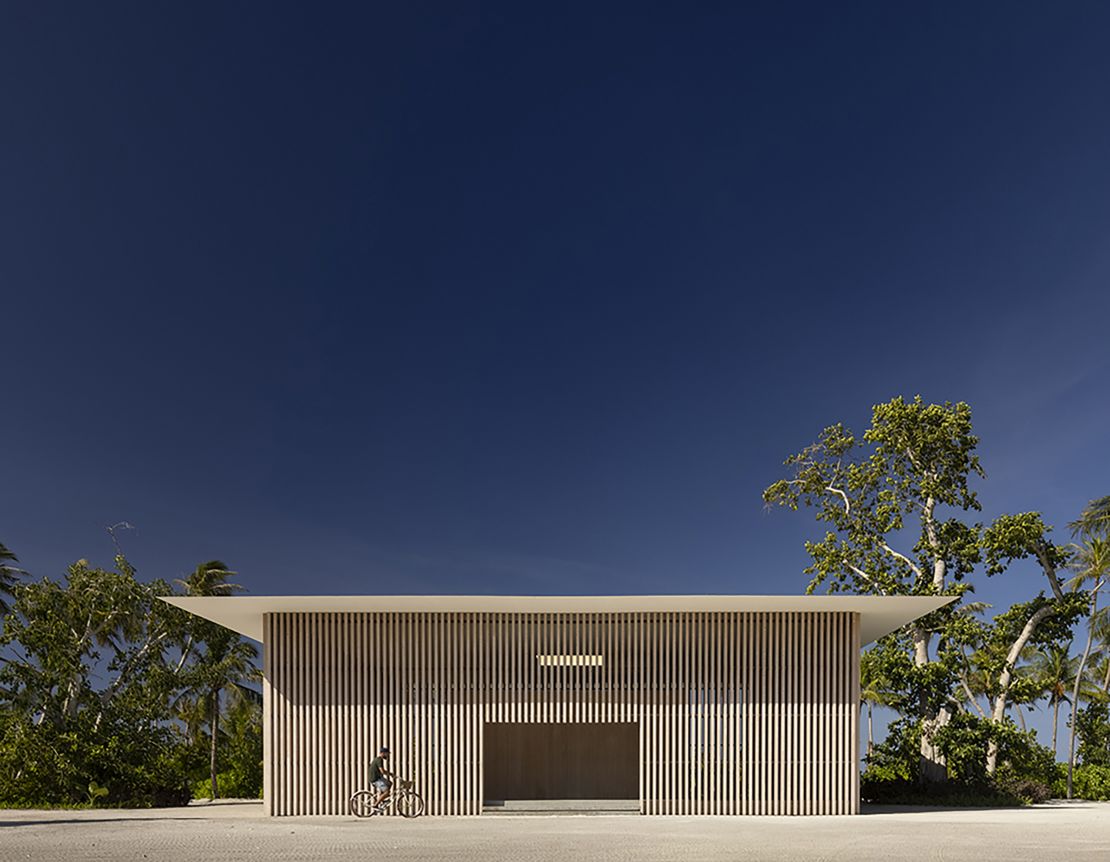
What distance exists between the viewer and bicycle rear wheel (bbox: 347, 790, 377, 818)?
17.0 meters

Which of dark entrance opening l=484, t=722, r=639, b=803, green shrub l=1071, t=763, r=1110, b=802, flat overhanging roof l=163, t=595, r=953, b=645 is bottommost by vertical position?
green shrub l=1071, t=763, r=1110, b=802

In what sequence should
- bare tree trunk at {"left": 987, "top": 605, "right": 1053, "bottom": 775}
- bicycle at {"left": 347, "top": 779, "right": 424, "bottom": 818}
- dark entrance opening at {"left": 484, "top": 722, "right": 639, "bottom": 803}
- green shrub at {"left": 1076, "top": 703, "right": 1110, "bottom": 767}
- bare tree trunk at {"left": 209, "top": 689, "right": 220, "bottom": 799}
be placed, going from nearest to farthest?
bicycle at {"left": 347, "top": 779, "right": 424, "bottom": 818} → dark entrance opening at {"left": 484, "top": 722, "right": 639, "bottom": 803} → bare tree trunk at {"left": 987, "top": 605, "right": 1053, "bottom": 775} → green shrub at {"left": 1076, "top": 703, "right": 1110, "bottom": 767} → bare tree trunk at {"left": 209, "top": 689, "right": 220, "bottom": 799}

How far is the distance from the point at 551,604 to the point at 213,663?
1785 cm

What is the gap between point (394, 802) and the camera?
56.7 ft

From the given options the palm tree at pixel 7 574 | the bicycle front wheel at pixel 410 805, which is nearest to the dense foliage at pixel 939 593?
the bicycle front wheel at pixel 410 805

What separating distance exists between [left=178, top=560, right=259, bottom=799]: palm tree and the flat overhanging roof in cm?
1044

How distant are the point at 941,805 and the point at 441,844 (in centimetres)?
1387

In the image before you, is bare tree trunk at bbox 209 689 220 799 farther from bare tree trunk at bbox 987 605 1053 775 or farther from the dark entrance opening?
bare tree trunk at bbox 987 605 1053 775

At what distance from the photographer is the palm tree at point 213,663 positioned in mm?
29141

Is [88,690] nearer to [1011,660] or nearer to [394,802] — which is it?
[394,802]

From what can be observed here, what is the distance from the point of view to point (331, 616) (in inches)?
695

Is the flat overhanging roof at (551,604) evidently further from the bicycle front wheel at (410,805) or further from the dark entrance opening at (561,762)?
the dark entrance opening at (561,762)

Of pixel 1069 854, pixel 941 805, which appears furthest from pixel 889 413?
pixel 1069 854

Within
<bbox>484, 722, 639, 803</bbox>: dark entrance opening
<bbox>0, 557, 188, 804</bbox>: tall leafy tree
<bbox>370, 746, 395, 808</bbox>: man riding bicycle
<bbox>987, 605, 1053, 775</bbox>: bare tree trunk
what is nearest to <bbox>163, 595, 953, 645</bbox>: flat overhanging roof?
<bbox>370, 746, 395, 808</bbox>: man riding bicycle
